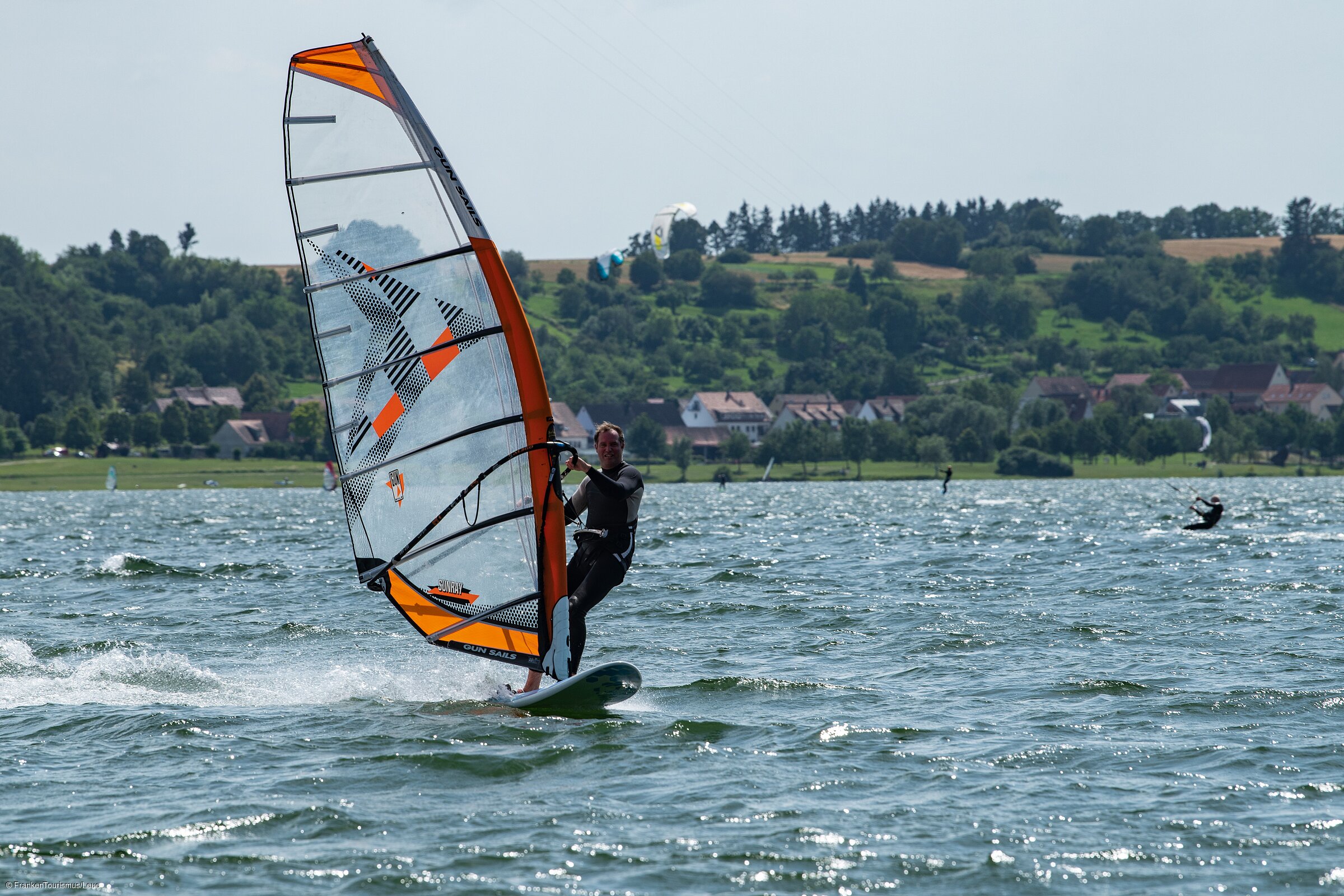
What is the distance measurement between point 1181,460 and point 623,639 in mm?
101811

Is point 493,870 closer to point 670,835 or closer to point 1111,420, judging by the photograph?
point 670,835

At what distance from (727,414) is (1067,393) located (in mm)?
33819

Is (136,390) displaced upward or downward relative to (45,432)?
upward

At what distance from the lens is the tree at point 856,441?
104062 millimetres

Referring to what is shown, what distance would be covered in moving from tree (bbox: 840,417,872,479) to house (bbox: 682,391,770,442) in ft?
86.6

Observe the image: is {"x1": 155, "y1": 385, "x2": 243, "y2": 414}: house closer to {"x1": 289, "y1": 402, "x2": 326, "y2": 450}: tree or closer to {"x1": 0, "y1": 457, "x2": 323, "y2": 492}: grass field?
{"x1": 289, "y1": 402, "x2": 326, "y2": 450}: tree

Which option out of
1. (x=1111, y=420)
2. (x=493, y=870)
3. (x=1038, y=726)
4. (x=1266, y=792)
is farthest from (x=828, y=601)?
(x=1111, y=420)

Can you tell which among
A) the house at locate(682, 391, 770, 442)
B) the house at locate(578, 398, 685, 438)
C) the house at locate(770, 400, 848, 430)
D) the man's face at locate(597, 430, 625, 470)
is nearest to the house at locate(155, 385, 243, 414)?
the house at locate(578, 398, 685, 438)

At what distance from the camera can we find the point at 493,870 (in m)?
5.47

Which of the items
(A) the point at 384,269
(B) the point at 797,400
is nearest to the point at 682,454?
(B) the point at 797,400

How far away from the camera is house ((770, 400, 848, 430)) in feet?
431

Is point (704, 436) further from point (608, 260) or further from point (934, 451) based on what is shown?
point (608, 260)

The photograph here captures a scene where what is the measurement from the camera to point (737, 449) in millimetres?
105500

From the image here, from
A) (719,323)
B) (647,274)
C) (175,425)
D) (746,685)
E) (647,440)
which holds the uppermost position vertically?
(647,274)
